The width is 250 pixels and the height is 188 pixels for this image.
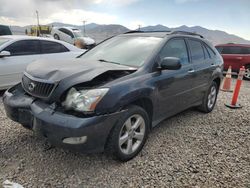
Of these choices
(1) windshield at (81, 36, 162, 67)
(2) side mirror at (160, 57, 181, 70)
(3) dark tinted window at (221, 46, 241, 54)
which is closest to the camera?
(2) side mirror at (160, 57, 181, 70)

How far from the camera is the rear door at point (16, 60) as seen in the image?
220 inches

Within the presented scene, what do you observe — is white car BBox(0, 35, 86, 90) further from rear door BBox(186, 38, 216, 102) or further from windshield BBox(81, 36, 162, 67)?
rear door BBox(186, 38, 216, 102)

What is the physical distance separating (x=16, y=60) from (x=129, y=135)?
411 cm

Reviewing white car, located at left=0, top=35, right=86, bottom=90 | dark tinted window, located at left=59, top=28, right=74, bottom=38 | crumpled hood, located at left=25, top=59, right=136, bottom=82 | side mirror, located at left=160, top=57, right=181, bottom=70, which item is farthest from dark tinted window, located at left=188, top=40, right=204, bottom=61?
dark tinted window, located at left=59, top=28, right=74, bottom=38

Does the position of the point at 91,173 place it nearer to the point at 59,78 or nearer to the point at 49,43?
the point at 59,78

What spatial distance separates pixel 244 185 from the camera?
273 centimetres

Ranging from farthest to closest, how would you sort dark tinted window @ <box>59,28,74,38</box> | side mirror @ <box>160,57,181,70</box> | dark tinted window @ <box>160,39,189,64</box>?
dark tinted window @ <box>59,28,74,38</box> → dark tinted window @ <box>160,39,189,64</box> → side mirror @ <box>160,57,181,70</box>

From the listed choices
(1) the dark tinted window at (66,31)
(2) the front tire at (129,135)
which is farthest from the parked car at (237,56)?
(1) the dark tinted window at (66,31)

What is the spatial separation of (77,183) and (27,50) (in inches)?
179

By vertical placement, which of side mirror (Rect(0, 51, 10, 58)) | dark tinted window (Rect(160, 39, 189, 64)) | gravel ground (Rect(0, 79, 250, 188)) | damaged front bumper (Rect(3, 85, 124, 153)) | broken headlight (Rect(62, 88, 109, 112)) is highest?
dark tinted window (Rect(160, 39, 189, 64))

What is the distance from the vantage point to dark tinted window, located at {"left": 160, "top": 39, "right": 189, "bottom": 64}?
141 inches

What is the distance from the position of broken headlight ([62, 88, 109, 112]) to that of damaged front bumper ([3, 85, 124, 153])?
0.35ft

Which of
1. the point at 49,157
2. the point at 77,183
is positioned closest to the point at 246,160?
the point at 77,183

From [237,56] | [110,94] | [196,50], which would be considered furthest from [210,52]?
[237,56]
